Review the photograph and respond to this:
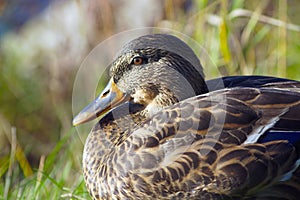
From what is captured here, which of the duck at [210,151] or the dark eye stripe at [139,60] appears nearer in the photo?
the duck at [210,151]

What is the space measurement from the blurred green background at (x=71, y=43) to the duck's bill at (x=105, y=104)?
1750 mm

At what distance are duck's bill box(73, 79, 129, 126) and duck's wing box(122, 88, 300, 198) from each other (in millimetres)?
463

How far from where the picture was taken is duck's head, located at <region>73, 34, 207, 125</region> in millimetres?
4113

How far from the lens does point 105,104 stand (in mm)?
4191

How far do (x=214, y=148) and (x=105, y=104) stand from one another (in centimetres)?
85

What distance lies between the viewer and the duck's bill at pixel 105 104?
4180mm

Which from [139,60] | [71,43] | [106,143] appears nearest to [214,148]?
[106,143]

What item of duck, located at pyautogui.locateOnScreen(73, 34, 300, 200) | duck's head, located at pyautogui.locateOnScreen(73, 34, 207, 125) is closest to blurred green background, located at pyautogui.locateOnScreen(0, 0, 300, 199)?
duck's head, located at pyautogui.locateOnScreen(73, 34, 207, 125)

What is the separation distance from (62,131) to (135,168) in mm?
3305

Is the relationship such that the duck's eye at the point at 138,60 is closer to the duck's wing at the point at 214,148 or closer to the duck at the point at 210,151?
the duck at the point at 210,151

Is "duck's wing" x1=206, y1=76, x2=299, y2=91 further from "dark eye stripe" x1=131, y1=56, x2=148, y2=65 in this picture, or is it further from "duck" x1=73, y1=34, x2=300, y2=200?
"dark eye stripe" x1=131, y1=56, x2=148, y2=65

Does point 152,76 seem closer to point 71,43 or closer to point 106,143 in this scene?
point 106,143

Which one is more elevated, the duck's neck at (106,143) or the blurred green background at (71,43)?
the blurred green background at (71,43)

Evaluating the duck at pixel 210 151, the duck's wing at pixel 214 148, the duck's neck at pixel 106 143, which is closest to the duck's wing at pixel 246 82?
the duck at pixel 210 151
